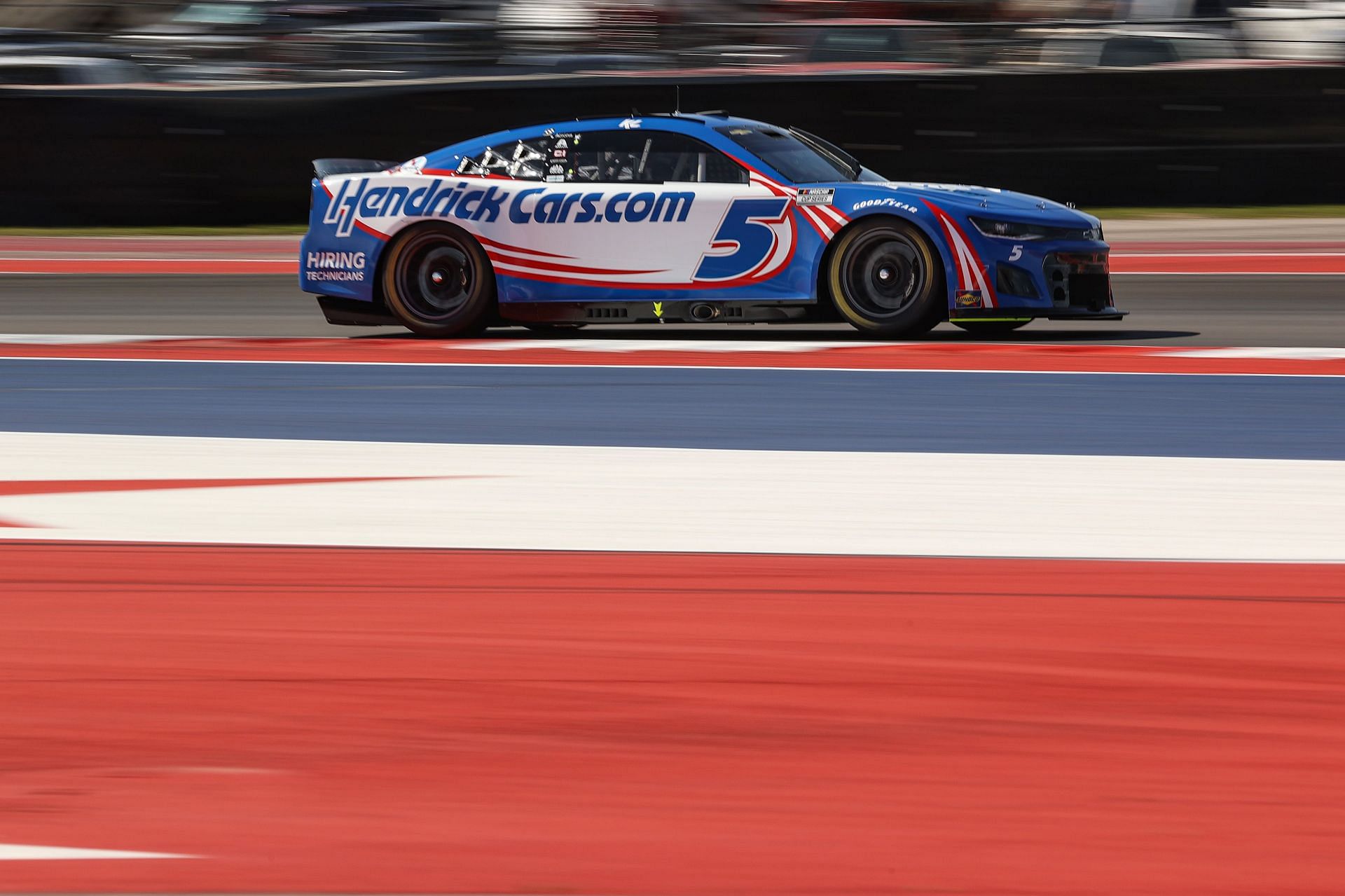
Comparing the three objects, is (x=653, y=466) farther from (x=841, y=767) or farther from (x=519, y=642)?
(x=841, y=767)

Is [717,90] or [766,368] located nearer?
[766,368]

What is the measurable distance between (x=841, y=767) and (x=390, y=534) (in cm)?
243

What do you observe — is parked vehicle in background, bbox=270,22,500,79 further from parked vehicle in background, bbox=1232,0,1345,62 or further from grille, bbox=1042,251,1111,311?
grille, bbox=1042,251,1111,311

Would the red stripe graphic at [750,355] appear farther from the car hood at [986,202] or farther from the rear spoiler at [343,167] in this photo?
the rear spoiler at [343,167]

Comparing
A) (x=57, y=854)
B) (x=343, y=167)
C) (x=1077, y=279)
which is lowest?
(x=57, y=854)

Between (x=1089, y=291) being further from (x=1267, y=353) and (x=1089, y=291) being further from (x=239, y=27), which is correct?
(x=239, y=27)

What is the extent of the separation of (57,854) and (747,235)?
25.1 ft

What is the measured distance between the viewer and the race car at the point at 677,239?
10.3m

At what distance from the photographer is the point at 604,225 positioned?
35.6 feet

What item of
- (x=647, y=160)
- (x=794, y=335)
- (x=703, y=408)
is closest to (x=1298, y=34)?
(x=794, y=335)

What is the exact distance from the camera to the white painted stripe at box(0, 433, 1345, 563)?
5664 millimetres

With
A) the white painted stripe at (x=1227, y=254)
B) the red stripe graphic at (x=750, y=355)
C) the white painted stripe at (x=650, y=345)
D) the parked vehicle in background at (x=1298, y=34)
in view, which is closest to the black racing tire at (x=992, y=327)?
the red stripe graphic at (x=750, y=355)

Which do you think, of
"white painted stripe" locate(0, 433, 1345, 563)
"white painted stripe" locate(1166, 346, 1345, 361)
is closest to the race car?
"white painted stripe" locate(1166, 346, 1345, 361)

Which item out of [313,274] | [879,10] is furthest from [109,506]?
[879,10]
